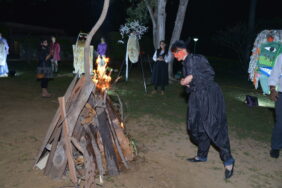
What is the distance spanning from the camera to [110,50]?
94.6ft

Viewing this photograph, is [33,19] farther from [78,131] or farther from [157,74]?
[78,131]

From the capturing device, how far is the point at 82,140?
4.55 meters

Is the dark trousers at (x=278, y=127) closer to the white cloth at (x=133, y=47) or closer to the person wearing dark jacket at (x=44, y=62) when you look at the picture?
the person wearing dark jacket at (x=44, y=62)

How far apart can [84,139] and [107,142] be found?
37cm

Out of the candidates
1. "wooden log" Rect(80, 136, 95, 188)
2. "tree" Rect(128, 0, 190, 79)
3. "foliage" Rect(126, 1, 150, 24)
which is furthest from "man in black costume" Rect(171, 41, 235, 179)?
"foliage" Rect(126, 1, 150, 24)

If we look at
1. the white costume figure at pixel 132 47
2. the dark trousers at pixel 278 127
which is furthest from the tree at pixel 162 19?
the dark trousers at pixel 278 127

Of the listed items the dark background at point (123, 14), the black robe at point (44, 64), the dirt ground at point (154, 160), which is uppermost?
the dark background at point (123, 14)

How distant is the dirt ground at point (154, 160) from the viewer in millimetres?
4441

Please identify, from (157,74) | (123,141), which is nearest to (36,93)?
(157,74)

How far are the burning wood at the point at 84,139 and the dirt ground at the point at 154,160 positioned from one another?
207 mm

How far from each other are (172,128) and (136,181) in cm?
301

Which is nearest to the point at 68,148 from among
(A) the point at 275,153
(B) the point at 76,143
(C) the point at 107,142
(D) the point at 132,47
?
(B) the point at 76,143

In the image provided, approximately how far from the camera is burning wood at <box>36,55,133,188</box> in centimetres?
431

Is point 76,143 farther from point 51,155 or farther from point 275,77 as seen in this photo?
point 275,77
